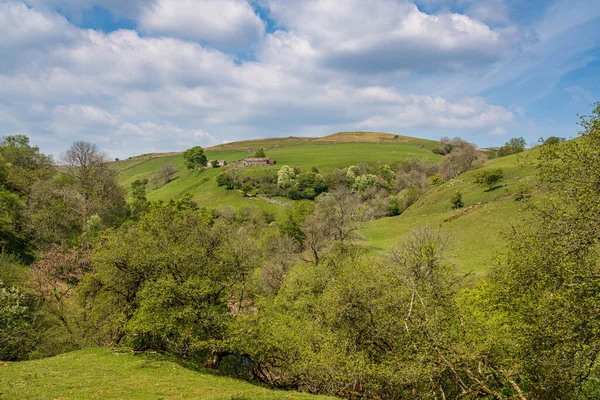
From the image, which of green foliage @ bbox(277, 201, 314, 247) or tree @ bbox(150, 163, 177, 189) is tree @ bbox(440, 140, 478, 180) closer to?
green foliage @ bbox(277, 201, 314, 247)

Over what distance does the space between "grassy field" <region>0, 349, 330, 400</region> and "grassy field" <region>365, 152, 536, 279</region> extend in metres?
35.8

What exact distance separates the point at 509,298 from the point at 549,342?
619 cm

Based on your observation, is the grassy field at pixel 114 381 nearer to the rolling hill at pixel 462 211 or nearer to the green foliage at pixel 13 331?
the green foliage at pixel 13 331

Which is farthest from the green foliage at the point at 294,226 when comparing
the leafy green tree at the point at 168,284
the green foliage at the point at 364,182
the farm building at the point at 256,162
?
the farm building at the point at 256,162

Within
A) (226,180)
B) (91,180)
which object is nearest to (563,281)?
(91,180)

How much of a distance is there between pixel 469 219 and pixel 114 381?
65030 mm

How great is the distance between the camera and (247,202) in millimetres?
120250

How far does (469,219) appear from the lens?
219 feet

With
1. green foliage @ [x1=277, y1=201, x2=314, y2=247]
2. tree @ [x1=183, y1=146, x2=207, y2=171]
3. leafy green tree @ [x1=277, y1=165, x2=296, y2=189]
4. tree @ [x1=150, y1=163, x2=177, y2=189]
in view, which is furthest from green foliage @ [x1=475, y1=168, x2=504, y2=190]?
Result: tree @ [x1=150, y1=163, x2=177, y2=189]

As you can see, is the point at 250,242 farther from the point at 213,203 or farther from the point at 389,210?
the point at 213,203

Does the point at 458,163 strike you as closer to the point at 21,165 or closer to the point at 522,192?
the point at 522,192

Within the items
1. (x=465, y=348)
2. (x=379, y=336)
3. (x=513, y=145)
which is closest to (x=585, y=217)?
(x=465, y=348)

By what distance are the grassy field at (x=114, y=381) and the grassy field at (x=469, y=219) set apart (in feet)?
118

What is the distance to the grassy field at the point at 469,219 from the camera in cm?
5515
